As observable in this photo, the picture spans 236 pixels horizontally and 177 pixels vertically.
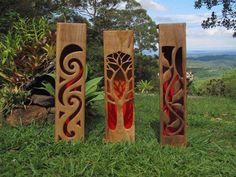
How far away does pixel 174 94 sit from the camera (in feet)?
15.4

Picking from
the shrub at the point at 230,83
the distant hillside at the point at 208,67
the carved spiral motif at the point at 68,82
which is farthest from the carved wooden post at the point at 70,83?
the distant hillside at the point at 208,67

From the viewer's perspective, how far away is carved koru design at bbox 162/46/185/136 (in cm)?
467

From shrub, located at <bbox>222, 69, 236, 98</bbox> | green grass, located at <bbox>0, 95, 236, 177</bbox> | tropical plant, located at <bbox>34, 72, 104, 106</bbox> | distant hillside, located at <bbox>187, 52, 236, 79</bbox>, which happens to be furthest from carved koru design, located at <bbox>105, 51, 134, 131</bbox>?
distant hillside, located at <bbox>187, 52, 236, 79</bbox>

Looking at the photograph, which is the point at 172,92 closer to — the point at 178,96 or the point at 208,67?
the point at 178,96

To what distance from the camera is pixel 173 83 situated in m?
4.68

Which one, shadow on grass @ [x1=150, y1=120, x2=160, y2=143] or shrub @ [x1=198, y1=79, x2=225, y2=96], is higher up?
shadow on grass @ [x1=150, y1=120, x2=160, y2=143]

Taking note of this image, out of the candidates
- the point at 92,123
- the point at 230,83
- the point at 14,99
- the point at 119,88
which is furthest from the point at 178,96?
the point at 230,83

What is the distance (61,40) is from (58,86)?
0.50m

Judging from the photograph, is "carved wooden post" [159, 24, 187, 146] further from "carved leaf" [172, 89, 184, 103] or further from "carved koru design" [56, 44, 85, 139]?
"carved koru design" [56, 44, 85, 139]

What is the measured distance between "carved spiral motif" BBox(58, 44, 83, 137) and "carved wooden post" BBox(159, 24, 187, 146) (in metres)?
0.94

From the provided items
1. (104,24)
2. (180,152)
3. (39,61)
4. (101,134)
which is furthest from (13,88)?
(104,24)

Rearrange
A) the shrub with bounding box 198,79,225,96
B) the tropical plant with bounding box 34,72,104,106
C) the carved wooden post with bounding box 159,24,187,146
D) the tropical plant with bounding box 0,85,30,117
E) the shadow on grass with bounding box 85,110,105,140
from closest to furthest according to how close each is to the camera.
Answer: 1. the carved wooden post with bounding box 159,24,187,146
2. the shadow on grass with bounding box 85,110,105,140
3. the tropical plant with bounding box 34,72,104,106
4. the tropical plant with bounding box 0,85,30,117
5. the shrub with bounding box 198,79,225,96

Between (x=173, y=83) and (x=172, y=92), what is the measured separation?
0.33 feet

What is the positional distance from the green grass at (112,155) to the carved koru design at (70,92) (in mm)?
207
